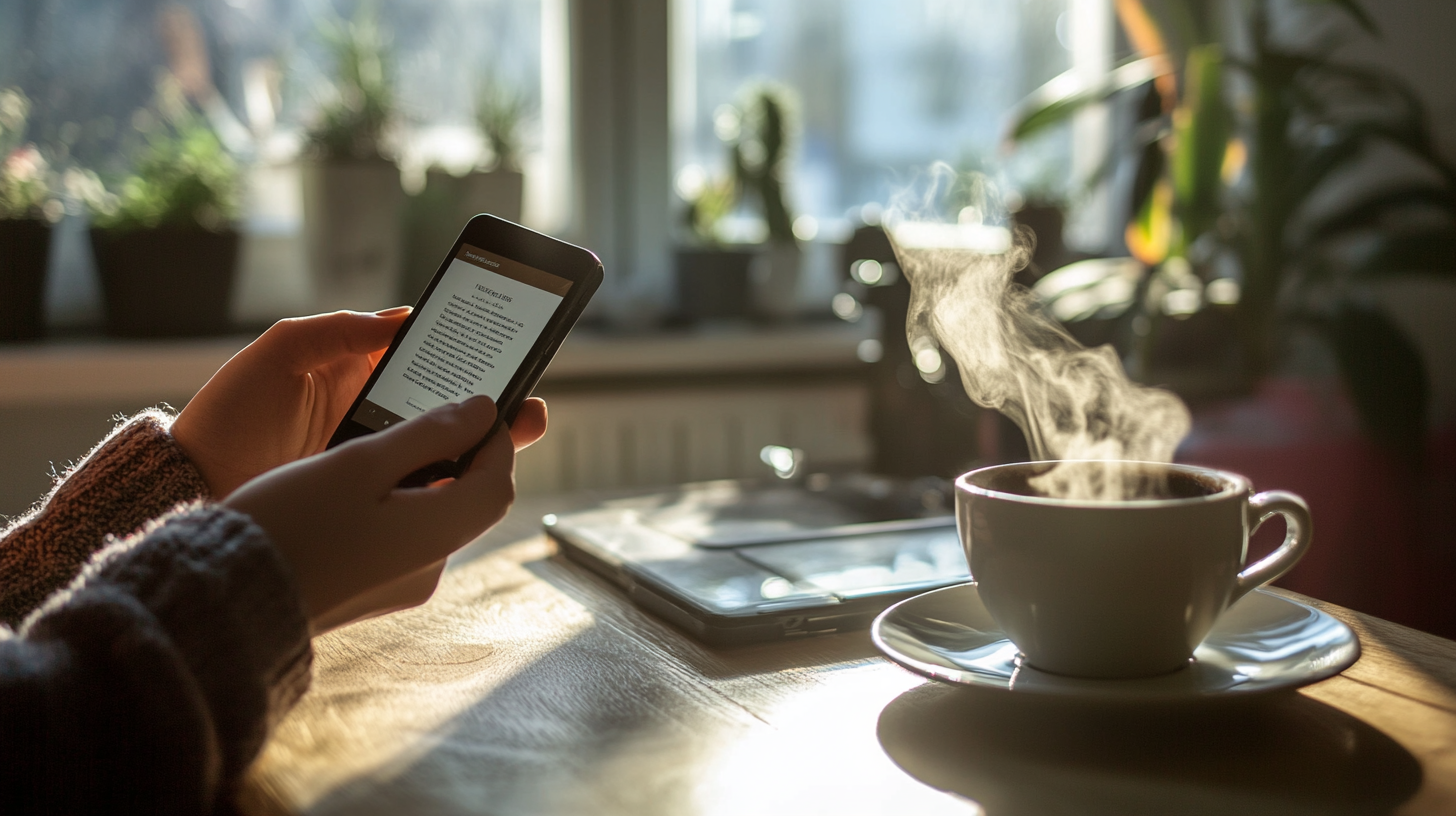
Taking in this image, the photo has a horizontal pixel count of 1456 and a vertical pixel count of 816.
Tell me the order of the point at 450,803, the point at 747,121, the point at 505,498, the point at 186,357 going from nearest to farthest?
the point at 450,803 → the point at 505,498 → the point at 186,357 → the point at 747,121

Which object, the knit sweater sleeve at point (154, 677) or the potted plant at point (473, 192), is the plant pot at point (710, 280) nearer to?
the potted plant at point (473, 192)

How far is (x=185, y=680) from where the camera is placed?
44 cm

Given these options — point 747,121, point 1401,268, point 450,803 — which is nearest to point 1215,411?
point 1401,268

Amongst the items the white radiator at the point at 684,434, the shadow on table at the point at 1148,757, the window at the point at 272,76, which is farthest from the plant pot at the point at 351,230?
the shadow on table at the point at 1148,757

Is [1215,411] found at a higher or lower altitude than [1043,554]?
lower

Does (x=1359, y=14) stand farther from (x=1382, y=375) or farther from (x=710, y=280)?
(x=710, y=280)

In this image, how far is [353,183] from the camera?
1705mm

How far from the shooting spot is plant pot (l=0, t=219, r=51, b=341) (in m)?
1.55

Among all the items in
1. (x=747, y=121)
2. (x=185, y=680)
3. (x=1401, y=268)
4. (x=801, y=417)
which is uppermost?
(x=747, y=121)

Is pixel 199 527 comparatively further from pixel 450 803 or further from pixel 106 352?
pixel 106 352

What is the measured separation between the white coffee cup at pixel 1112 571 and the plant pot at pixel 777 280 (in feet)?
4.96

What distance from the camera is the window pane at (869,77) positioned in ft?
7.04

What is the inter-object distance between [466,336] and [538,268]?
0.06m

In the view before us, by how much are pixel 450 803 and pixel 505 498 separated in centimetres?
18
